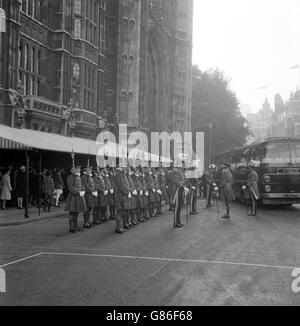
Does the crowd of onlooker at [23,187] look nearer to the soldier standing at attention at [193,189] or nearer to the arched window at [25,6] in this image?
the soldier standing at attention at [193,189]

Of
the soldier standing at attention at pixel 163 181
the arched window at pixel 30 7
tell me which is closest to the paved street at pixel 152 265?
the soldier standing at attention at pixel 163 181

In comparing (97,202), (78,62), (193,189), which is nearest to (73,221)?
(97,202)

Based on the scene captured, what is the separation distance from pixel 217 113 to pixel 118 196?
54.5 m

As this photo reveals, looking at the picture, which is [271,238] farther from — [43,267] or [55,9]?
[55,9]

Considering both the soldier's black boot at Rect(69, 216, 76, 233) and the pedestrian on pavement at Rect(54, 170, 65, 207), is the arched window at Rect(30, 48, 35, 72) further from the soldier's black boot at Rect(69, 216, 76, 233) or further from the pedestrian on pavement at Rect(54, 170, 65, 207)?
the soldier's black boot at Rect(69, 216, 76, 233)

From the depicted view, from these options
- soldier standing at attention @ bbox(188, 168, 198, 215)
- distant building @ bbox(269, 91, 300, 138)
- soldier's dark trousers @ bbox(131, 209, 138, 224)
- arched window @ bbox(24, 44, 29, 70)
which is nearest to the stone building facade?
arched window @ bbox(24, 44, 29, 70)

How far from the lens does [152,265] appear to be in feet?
29.8

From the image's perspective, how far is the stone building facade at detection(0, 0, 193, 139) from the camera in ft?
78.3

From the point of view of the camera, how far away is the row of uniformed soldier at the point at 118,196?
14.2m

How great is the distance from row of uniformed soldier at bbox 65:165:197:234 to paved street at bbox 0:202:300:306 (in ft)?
2.10

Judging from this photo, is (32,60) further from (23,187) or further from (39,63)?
(23,187)

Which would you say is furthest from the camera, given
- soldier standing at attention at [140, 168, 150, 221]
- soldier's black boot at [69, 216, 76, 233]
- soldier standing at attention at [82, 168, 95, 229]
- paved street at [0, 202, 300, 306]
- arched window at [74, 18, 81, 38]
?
arched window at [74, 18, 81, 38]
